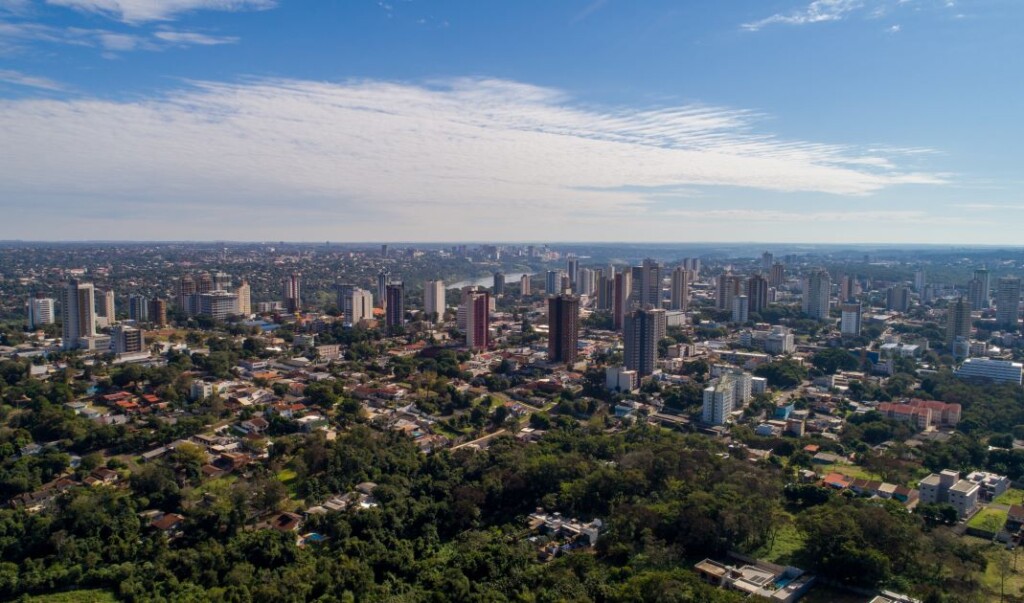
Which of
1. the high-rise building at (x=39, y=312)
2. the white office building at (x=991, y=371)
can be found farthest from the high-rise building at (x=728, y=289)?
the high-rise building at (x=39, y=312)

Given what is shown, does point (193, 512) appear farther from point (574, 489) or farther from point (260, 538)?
point (574, 489)

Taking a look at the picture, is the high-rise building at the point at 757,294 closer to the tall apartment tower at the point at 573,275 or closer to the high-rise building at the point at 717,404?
the tall apartment tower at the point at 573,275

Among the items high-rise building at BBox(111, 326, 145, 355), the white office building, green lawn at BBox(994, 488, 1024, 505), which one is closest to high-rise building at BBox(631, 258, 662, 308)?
the white office building

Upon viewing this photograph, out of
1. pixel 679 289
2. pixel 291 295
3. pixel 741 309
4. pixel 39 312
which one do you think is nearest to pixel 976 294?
pixel 741 309

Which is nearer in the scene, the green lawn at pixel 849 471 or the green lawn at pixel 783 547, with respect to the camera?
the green lawn at pixel 783 547

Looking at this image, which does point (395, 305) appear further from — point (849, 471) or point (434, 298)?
point (849, 471)

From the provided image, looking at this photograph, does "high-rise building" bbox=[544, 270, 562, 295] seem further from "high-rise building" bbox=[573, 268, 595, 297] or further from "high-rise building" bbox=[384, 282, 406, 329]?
"high-rise building" bbox=[384, 282, 406, 329]
